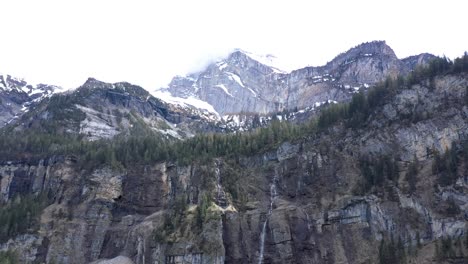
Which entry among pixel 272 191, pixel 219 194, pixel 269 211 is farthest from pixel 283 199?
pixel 219 194

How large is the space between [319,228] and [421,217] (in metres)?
22.0

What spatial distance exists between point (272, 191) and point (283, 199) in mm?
4851

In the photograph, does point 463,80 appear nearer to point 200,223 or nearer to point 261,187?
point 261,187

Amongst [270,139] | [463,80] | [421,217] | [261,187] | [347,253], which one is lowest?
[347,253]

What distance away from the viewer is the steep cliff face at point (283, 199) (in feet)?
363

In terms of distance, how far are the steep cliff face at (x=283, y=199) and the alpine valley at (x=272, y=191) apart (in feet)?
0.97

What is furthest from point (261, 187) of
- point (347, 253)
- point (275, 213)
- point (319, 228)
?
point (347, 253)

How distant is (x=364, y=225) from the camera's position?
112438mm

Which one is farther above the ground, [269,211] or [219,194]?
[219,194]

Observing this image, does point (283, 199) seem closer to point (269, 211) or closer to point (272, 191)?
point (272, 191)

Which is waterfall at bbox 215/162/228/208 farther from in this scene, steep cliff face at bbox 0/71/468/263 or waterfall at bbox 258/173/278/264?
waterfall at bbox 258/173/278/264

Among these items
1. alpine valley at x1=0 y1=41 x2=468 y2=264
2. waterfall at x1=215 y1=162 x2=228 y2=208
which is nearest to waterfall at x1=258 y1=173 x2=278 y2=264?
alpine valley at x1=0 y1=41 x2=468 y2=264

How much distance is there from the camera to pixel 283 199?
128625 millimetres

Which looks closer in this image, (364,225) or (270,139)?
(364,225)
